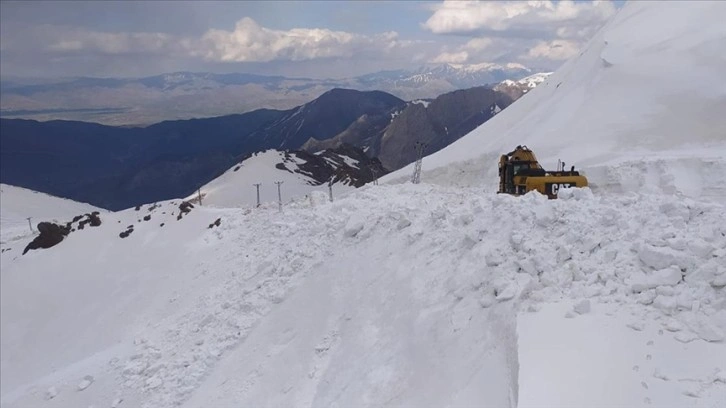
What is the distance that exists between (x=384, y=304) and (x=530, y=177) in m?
8.47

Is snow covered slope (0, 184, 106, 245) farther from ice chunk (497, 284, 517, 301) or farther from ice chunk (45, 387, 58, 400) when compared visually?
ice chunk (497, 284, 517, 301)

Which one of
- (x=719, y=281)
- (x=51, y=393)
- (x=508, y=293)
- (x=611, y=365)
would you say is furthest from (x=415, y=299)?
(x=51, y=393)

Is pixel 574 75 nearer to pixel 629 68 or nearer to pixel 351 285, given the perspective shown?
pixel 629 68

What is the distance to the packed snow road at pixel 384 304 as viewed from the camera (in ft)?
25.3

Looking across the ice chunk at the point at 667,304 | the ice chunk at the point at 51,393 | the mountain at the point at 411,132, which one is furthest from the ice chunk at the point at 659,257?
the mountain at the point at 411,132

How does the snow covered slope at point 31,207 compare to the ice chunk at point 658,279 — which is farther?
the snow covered slope at point 31,207

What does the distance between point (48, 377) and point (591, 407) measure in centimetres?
1522

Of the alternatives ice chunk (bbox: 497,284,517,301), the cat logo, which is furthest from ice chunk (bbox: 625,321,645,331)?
the cat logo

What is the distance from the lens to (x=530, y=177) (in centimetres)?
1683

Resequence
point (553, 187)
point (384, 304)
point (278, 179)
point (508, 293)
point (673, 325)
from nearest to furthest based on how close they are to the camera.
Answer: point (673, 325) → point (508, 293) → point (384, 304) → point (553, 187) → point (278, 179)

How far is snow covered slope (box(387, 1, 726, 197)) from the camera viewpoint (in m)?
20.7

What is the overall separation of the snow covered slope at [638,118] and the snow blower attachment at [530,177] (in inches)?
185

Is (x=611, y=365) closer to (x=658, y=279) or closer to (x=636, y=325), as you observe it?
(x=636, y=325)

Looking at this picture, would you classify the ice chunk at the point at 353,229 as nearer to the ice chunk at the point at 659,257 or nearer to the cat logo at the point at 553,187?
the cat logo at the point at 553,187
